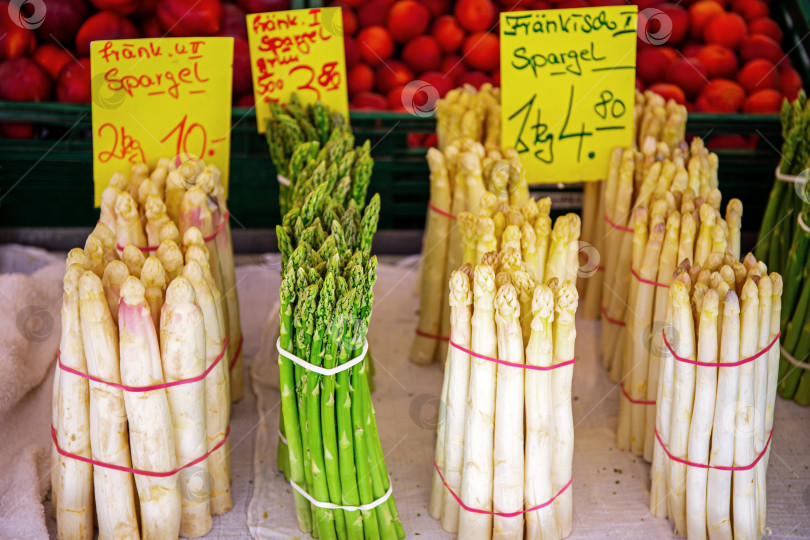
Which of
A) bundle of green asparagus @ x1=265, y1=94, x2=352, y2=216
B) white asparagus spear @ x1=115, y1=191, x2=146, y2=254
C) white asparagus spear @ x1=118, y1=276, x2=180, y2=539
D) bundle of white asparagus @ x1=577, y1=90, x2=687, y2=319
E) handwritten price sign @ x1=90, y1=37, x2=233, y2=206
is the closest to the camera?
white asparagus spear @ x1=118, y1=276, x2=180, y2=539

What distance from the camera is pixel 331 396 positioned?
217cm

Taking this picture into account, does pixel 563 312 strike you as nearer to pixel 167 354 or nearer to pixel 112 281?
pixel 167 354

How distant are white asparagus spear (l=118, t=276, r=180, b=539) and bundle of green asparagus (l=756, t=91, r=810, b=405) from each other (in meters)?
2.29

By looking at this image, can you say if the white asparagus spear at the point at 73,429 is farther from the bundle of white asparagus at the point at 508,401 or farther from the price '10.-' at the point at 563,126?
the price '10.-' at the point at 563,126

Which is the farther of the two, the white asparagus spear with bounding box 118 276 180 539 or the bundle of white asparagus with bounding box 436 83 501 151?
the bundle of white asparagus with bounding box 436 83 501 151

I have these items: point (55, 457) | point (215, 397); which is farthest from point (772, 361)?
point (55, 457)

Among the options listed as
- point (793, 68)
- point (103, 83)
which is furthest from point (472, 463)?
point (793, 68)

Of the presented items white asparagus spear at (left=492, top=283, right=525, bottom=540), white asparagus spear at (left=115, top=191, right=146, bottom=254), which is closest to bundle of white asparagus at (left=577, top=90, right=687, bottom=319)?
white asparagus spear at (left=492, top=283, right=525, bottom=540)

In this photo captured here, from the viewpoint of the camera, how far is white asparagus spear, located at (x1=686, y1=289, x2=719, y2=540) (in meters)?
2.21

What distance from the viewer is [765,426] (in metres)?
2.36

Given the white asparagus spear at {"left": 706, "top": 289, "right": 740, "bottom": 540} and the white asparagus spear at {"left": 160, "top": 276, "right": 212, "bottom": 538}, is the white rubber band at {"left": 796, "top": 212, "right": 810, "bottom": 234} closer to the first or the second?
the white asparagus spear at {"left": 706, "top": 289, "right": 740, "bottom": 540}

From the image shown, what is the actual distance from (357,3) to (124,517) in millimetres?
2714

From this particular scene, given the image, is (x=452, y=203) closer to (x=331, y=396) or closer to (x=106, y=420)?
(x=331, y=396)

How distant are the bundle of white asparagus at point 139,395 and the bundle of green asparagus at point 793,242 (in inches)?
83.9
